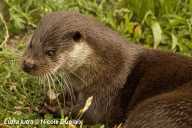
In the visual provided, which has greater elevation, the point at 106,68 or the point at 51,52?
the point at 51,52

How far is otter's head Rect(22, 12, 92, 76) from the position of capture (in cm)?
368

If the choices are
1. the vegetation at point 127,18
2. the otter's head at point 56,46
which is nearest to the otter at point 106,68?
the otter's head at point 56,46

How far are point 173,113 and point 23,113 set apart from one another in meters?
0.98

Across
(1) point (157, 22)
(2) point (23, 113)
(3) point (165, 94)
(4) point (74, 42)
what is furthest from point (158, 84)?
(1) point (157, 22)

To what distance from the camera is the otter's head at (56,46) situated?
12.1 ft

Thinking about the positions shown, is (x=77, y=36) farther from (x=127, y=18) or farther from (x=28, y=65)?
(x=127, y=18)

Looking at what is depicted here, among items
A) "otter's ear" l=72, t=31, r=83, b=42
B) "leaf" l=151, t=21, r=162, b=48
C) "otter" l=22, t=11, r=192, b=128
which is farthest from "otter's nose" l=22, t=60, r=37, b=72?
"leaf" l=151, t=21, r=162, b=48

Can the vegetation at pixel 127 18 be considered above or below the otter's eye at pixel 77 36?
below

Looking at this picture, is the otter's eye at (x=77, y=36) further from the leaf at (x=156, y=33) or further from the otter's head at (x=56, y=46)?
the leaf at (x=156, y=33)

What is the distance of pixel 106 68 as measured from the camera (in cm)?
386

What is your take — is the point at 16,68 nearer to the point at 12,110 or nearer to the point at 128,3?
the point at 12,110

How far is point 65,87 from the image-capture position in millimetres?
4070

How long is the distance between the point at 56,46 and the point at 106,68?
0.33 meters

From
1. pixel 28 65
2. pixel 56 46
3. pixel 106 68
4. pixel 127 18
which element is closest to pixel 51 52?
pixel 56 46
